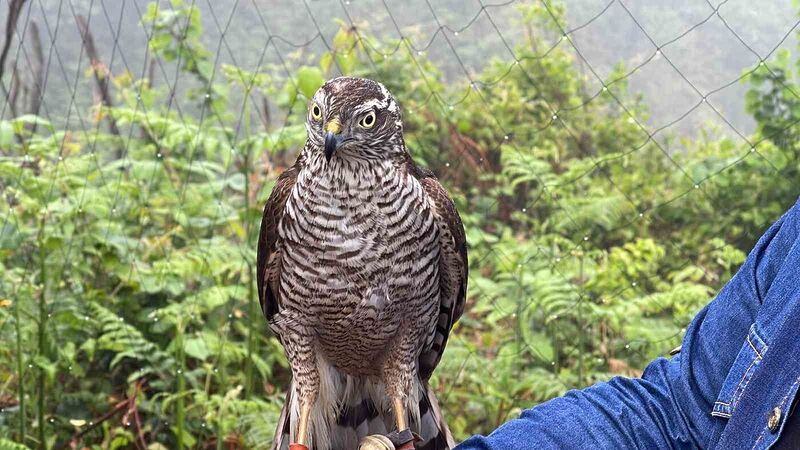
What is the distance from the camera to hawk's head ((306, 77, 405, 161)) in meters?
2.51

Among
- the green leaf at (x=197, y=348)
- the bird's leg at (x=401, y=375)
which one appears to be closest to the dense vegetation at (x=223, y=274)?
the green leaf at (x=197, y=348)

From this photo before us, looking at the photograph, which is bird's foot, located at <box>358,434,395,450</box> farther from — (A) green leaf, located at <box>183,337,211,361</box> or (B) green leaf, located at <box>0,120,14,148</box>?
(B) green leaf, located at <box>0,120,14,148</box>

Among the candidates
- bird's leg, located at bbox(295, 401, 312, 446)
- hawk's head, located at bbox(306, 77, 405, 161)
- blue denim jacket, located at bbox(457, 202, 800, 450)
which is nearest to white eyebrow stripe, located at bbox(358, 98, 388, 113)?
hawk's head, located at bbox(306, 77, 405, 161)

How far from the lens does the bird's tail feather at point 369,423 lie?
3.10m

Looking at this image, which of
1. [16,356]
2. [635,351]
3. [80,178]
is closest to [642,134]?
[635,351]

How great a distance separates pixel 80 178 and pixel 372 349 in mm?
2133

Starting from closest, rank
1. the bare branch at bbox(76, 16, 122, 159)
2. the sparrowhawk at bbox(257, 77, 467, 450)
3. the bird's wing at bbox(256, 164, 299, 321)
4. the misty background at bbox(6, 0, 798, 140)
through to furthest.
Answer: the sparrowhawk at bbox(257, 77, 467, 450)
the bird's wing at bbox(256, 164, 299, 321)
the bare branch at bbox(76, 16, 122, 159)
the misty background at bbox(6, 0, 798, 140)

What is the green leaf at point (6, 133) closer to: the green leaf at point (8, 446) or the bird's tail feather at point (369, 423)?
the green leaf at point (8, 446)

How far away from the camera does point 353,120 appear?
254cm

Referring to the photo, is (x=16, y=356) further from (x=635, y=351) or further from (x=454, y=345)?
(x=635, y=351)

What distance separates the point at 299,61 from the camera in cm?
578

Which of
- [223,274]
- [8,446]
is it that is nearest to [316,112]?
[8,446]

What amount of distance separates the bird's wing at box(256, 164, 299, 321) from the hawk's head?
28 centimetres

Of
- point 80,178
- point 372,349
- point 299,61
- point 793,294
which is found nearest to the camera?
point 793,294
